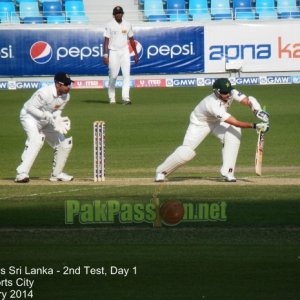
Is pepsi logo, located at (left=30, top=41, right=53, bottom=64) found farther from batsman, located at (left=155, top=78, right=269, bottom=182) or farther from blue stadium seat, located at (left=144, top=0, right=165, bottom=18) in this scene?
batsman, located at (left=155, top=78, right=269, bottom=182)

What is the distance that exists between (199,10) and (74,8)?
14.3 ft

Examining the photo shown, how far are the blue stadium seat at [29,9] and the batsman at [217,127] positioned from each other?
Result: 22538mm

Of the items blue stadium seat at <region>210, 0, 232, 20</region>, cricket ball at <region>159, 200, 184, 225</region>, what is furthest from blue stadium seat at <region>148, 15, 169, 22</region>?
cricket ball at <region>159, 200, 184, 225</region>

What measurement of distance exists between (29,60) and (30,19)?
10.1ft

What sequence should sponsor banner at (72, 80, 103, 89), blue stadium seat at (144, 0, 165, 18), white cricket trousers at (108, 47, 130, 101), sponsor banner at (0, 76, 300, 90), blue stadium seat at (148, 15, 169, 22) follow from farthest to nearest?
blue stadium seat at (144, 0, 165, 18)
blue stadium seat at (148, 15, 169, 22)
sponsor banner at (72, 80, 103, 89)
sponsor banner at (0, 76, 300, 90)
white cricket trousers at (108, 47, 130, 101)

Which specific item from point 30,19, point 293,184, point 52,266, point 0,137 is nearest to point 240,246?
point 52,266

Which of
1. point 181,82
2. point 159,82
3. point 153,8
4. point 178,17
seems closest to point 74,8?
point 153,8

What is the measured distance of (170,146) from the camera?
73.9ft

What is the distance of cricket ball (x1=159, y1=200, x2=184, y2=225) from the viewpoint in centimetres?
→ 1317

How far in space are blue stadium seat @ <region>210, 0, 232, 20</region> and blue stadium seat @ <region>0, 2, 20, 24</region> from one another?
22.0 feet

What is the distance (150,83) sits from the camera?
36.0 m

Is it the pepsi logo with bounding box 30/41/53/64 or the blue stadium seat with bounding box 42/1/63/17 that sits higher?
the blue stadium seat with bounding box 42/1/63/17

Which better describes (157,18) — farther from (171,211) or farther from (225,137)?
(171,211)

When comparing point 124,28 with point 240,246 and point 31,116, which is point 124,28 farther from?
point 240,246
